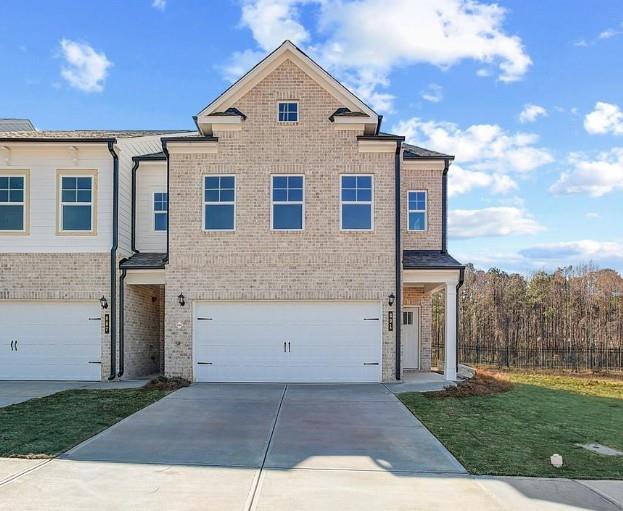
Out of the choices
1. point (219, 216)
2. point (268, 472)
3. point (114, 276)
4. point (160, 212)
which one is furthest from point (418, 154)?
point (268, 472)

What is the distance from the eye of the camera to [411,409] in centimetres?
1152

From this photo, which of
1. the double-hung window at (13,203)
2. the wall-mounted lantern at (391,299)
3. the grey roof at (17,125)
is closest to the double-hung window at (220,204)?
the wall-mounted lantern at (391,299)

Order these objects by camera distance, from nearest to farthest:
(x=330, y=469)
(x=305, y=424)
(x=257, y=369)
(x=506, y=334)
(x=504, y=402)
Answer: (x=330, y=469) → (x=305, y=424) → (x=504, y=402) → (x=257, y=369) → (x=506, y=334)

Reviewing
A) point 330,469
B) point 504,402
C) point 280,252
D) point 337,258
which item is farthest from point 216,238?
point 330,469

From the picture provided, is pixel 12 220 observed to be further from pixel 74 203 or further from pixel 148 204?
pixel 148 204

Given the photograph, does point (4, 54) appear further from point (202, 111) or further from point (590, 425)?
point (590, 425)

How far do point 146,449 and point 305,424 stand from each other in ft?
9.26

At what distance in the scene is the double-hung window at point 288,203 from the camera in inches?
619

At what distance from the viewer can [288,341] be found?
614 inches

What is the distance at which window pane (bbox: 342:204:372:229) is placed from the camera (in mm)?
15695

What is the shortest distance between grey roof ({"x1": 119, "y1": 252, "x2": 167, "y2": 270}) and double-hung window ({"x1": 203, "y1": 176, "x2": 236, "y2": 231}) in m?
1.75

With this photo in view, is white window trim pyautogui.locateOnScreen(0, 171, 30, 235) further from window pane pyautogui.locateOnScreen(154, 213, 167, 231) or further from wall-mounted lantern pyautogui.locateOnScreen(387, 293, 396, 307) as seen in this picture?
wall-mounted lantern pyautogui.locateOnScreen(387, 293, 396, 307)

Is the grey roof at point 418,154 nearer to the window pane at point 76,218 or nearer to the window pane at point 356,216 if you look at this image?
the window pane at point 356,216

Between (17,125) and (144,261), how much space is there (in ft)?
38.3
